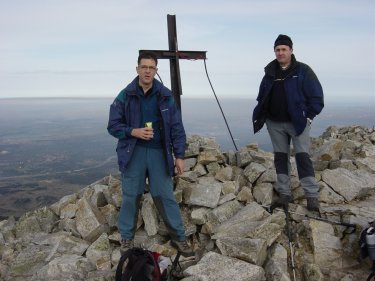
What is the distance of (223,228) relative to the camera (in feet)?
25.3

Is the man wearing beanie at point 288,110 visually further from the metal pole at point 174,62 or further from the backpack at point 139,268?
the backpack at point 139,268

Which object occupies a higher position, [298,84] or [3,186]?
[298,84]

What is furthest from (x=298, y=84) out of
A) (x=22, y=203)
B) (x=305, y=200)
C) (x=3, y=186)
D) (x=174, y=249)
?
(x=3, y=186)

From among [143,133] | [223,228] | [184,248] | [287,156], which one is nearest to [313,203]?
[287,156]

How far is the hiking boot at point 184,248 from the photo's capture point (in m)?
7.28

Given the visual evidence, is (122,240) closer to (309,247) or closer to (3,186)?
(309,247)

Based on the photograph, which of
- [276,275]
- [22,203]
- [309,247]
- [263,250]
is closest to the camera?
[276,275]

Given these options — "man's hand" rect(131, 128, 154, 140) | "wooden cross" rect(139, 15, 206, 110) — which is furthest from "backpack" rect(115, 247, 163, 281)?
"wooden cross" rect(139, 15, 206, 110)

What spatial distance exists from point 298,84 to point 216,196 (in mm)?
3426

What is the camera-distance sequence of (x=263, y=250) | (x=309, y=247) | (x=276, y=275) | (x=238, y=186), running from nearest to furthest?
1. (x=276, y=275)
2. (x=263, y=250)
3. (x=309, y=247)
4. (x=238, y=186)

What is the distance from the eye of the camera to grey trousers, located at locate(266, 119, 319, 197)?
25.6ft

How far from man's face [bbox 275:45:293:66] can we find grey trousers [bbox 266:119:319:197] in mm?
1421

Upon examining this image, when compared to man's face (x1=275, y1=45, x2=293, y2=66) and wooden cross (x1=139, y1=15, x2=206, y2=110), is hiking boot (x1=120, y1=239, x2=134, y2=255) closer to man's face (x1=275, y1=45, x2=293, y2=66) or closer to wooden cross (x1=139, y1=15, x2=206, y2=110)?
wooden cross (x1=139, y1=15, x2=206, y2=110)

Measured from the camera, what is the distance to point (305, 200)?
8766 mm
